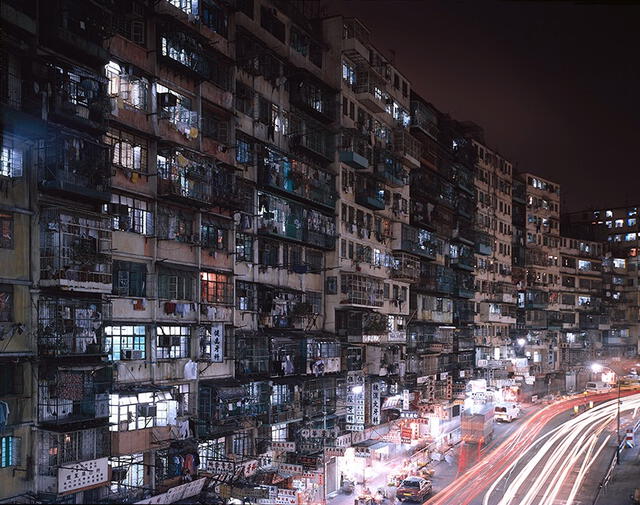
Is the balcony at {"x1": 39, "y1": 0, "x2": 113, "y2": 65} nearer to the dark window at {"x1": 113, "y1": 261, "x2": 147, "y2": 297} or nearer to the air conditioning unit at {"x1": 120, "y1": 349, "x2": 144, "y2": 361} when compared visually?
the dark window at {"x1": 113, "y1": 261, "x2": 147, "y2": 297}

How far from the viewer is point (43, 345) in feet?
106

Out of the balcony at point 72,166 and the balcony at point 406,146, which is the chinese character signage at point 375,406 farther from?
the balcony at point 72,166

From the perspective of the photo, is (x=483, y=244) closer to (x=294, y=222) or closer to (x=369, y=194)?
(x=369, y=194)

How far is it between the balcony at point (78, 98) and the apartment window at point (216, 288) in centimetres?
1308

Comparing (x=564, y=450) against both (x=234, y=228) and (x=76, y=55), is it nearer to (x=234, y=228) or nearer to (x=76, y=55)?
(x=234, y=228)

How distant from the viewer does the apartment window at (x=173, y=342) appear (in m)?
40.9

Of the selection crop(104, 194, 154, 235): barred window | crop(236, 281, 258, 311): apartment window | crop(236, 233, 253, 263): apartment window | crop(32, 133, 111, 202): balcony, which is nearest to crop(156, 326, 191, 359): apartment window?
crop(104, 194, 154, 235): barred window

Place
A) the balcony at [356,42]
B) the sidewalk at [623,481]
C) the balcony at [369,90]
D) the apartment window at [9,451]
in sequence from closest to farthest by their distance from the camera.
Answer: the apartment window at [9,451] < the sidewalk at [623,481] < the balcony at [356,42] < the balcony at [369,90]

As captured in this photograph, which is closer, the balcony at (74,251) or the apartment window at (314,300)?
the balcony at (74,251)

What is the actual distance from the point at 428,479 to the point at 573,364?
3418 inches

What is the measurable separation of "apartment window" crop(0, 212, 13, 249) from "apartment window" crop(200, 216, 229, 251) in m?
14.0

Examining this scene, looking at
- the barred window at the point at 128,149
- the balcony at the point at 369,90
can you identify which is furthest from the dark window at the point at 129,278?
the balcony at the point at 369,90

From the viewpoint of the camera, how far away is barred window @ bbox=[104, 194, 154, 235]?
37.9 meters

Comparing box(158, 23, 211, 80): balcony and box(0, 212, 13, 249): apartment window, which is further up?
box(158, 23, 211, 80): balcony
